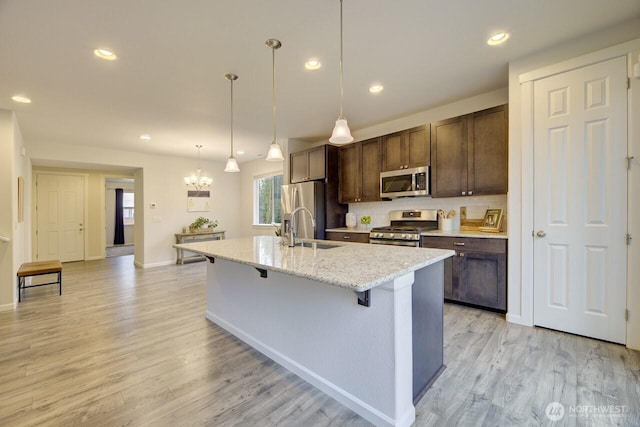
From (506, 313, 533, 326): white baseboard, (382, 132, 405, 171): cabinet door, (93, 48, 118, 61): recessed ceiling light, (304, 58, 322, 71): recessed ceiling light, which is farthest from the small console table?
(506, 313, 533, 326): white baseboard

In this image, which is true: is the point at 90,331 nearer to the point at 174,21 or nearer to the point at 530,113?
the point at 174,21

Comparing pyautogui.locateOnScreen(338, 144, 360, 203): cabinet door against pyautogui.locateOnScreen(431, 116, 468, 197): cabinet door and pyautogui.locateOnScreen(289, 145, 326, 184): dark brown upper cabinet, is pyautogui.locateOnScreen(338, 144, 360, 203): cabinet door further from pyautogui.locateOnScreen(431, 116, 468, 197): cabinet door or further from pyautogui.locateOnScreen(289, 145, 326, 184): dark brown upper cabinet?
pyautogui.locateOnScreen(431, 116, 468, 197): cabinet door

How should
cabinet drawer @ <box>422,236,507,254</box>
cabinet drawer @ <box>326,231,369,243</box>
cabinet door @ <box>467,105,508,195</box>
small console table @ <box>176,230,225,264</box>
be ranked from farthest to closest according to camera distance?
small console table @ <box>176,230,225,264</box> → cabinet drawer @ <box>326,231,369,243</box> → cabinet door @ <box>467,105,508,195</box> → cabinet drawer @ <box>422,236,507,254</box>

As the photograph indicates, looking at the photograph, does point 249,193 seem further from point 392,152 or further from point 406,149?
point 406,149

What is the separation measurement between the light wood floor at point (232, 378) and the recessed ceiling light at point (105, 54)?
2.57 m

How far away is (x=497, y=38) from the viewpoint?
2.37 m

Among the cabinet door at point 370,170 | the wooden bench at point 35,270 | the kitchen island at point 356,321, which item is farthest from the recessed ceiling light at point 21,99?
the cabinet door at point 370,170

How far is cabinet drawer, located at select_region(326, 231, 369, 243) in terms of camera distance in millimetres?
4215

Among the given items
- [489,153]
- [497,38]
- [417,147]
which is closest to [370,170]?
[417,147]

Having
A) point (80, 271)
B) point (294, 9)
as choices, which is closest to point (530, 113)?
point (294, 9)

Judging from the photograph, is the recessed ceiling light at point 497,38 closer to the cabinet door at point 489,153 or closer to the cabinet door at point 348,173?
the cabinet door at point 489,153

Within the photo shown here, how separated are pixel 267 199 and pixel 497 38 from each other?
5.73 metres

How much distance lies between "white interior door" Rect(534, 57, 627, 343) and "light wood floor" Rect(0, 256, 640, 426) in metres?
0.25

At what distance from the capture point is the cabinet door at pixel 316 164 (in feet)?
15.7
